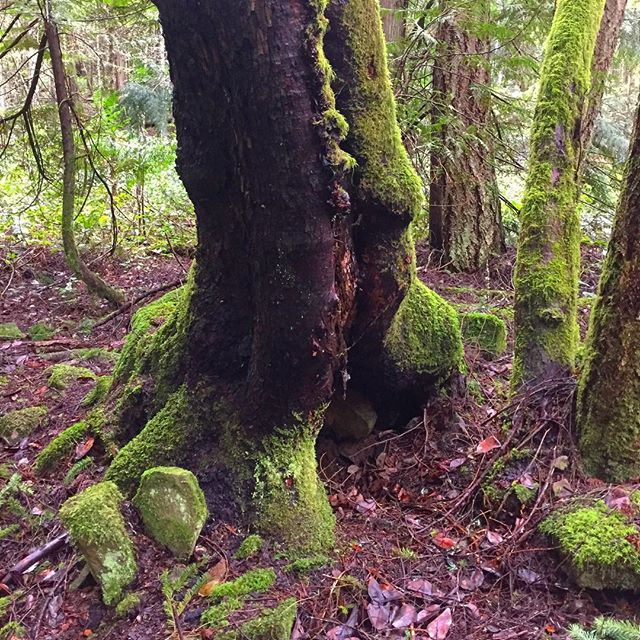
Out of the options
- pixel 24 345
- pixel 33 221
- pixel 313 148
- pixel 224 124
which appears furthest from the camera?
pixel 33 221

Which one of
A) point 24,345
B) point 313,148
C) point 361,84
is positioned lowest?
point 24,345

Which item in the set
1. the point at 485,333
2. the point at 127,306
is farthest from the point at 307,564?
the point at 127,306

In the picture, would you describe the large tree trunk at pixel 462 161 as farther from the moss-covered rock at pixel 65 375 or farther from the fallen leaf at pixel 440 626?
the fallen leaf at pixel 440 626

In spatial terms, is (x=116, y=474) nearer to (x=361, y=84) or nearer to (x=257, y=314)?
(x=257, y=314)

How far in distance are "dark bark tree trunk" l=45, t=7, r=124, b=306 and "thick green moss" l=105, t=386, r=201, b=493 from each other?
4.68 m

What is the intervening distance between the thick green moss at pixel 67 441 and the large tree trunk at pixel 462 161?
15.7 feet

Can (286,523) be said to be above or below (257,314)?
below

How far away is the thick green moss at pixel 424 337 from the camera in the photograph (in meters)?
3.81

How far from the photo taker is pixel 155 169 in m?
10.8

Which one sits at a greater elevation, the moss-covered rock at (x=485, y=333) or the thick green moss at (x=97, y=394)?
the moss-covered rock at (x=485, y=333)

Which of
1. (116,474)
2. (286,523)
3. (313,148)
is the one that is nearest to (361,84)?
(313,148)

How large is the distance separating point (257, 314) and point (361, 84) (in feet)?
4.46

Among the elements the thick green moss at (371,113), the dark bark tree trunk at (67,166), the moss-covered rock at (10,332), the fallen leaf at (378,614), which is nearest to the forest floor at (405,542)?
the fallen leaf at (378,614)

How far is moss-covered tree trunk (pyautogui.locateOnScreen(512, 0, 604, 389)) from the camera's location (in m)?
3.68
